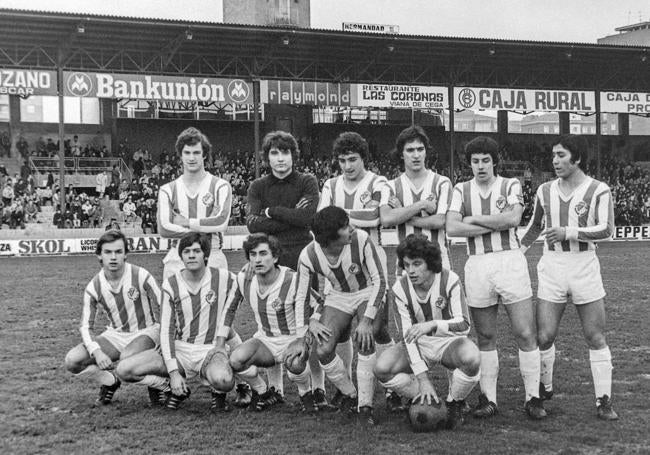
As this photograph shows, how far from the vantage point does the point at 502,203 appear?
570cm

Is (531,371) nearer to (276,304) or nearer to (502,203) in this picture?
(502,203)

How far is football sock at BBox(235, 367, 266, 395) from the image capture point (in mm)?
5801

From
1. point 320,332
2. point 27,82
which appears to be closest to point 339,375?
point 320,332

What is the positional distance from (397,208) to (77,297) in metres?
8.47

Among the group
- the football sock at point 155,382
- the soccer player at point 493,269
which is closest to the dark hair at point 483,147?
the soccer player at point 493,269

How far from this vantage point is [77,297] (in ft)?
41.9

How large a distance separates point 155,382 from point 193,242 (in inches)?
44.9

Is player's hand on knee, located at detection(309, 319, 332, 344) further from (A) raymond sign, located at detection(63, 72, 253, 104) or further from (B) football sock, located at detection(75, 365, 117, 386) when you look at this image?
(A) raymond sign, located at detection(63, 72, 253, 104)

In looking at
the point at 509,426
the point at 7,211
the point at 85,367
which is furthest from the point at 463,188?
the point at 7,211

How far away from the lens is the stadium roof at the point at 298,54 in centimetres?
2386

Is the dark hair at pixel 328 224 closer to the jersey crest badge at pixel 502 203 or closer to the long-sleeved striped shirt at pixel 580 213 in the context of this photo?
the jersey crest badge at pixel 502 203

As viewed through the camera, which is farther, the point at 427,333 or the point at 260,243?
the point at 260,243

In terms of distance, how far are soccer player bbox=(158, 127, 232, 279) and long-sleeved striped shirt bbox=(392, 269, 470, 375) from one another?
1.70 metres

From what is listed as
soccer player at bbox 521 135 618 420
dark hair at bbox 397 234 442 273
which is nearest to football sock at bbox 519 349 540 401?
soccer player at bbox 521 135 618 420
